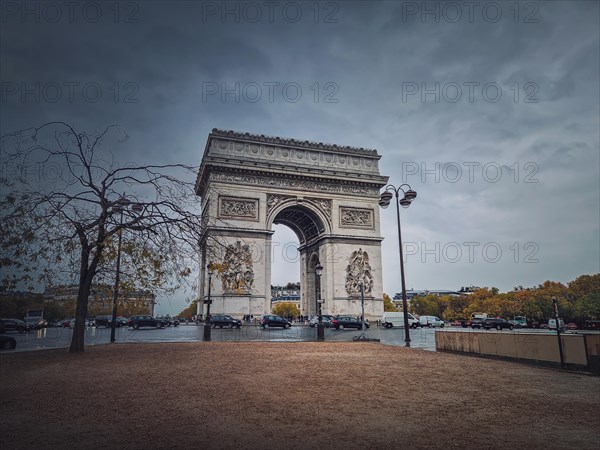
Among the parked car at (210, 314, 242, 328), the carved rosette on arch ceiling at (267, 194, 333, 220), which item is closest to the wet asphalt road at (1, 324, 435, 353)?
the parked car at (210, 314, 242, 328)

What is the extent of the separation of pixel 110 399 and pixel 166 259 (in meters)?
5.10

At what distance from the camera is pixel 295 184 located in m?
42.6

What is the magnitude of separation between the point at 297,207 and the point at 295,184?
247 cm

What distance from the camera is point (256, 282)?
38500 mm

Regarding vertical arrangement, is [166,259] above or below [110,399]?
above

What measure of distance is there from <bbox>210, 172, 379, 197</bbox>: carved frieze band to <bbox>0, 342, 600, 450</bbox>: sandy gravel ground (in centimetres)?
2974

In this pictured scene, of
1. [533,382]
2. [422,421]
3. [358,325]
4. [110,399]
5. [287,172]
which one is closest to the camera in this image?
[422,421]

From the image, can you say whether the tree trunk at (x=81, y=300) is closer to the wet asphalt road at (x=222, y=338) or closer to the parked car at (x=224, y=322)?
the wet asphalt road at (x=222, y=338)

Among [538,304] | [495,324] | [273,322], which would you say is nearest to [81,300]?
[273,322]

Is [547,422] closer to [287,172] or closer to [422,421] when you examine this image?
[422,421]

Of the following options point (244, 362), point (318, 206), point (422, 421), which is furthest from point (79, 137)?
point (318, 206)

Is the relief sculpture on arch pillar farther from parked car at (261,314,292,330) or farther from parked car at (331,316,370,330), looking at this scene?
parked car at (331,316,370,330)

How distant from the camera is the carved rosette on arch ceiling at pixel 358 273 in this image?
135ft

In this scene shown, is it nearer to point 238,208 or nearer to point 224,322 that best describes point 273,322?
point 224,322
